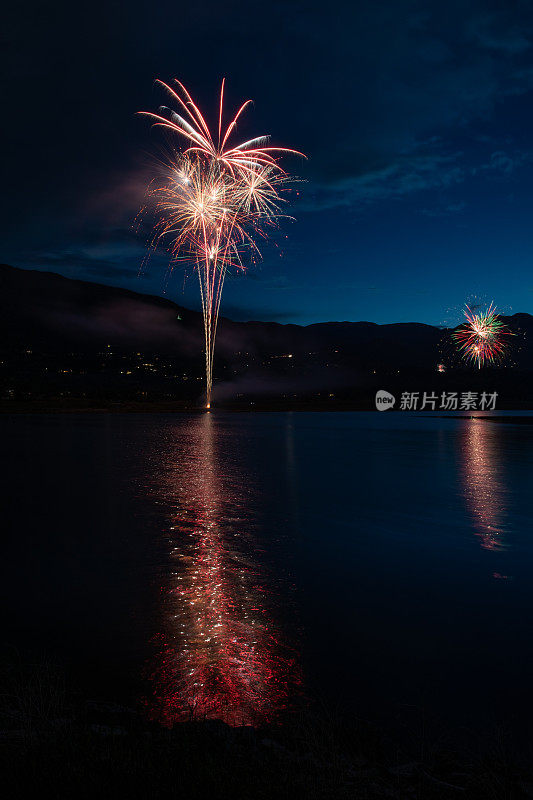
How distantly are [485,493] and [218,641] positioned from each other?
15.1m

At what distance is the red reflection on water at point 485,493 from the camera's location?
1353 centimetres

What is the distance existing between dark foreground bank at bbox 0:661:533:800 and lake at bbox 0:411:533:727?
0.48 m

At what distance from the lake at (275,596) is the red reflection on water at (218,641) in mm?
26

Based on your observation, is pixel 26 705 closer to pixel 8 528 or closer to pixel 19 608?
pixel 19 608

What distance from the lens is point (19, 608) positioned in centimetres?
819

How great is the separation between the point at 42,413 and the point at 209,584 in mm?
98367

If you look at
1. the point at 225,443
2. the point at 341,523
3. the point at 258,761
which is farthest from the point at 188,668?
the point at 225,443

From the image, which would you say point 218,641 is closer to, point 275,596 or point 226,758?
point 275,596

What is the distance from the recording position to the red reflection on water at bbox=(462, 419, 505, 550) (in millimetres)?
13531

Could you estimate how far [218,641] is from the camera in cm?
690

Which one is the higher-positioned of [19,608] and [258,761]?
[258,761]
